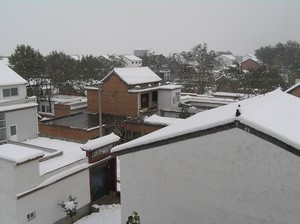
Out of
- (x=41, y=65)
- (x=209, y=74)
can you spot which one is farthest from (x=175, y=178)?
(x=209, y=74)

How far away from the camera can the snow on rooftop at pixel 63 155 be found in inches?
509

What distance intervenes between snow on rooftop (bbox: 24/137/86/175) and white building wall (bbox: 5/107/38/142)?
1.60 metres

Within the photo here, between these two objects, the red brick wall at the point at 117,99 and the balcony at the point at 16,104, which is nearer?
the balcony at the point at 16,104

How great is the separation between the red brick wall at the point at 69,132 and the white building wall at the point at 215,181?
12622mm

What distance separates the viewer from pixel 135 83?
27781mm

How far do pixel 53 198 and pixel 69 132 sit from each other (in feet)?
36.4

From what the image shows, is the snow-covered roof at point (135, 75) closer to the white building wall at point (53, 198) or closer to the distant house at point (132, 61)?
the white building wall at point (53, 198)

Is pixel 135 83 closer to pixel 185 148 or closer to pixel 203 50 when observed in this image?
pixel 185 148

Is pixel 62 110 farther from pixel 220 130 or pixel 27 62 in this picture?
pixel 220 130

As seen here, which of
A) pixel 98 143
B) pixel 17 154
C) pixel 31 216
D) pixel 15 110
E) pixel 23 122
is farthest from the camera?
pixel 23 122

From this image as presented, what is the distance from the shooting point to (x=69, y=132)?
23000 mm

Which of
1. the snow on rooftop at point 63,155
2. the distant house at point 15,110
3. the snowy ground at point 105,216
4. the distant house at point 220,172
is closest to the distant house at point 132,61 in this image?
the distant house at point 15,110

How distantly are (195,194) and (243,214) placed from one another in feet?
4.32

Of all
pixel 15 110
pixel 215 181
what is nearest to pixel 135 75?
pixel 15 110
